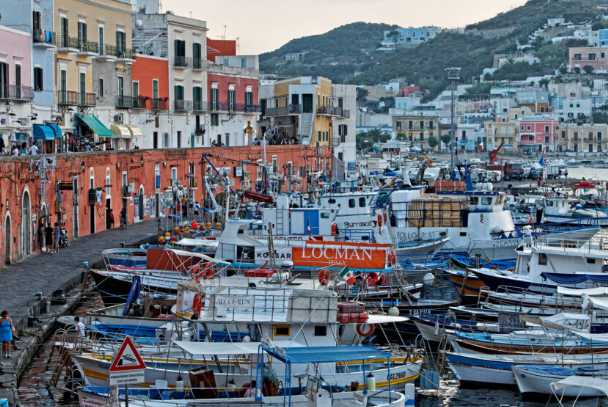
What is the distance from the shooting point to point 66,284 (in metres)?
37.3

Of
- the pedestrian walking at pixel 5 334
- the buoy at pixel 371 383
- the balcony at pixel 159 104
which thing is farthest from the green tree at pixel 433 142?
the buoy at pixel 371 383

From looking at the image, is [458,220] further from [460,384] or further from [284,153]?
[284,153]

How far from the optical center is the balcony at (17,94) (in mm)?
49062

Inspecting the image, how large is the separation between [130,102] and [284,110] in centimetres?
2341

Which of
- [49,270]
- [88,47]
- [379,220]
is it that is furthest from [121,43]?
Result: [49,270]

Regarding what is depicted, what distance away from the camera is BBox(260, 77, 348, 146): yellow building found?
85.4m

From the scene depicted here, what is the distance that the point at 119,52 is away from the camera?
204 ft

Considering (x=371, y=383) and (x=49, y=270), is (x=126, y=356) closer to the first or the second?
(x=371, y=383)

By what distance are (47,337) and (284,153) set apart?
44603 mm

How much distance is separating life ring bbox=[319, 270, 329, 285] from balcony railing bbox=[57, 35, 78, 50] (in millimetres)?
28726

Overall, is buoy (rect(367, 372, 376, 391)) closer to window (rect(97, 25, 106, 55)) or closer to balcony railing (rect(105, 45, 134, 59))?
window (rect(97, 25, 106, 55))

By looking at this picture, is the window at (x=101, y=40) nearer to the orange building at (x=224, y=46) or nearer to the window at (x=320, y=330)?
the orange building at (x=224, y=46)

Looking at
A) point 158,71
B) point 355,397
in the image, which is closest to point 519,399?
point 355,397

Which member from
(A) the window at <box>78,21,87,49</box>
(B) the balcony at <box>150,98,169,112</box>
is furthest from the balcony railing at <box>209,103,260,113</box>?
(A) the window at <box>78,21,87,49</box>
